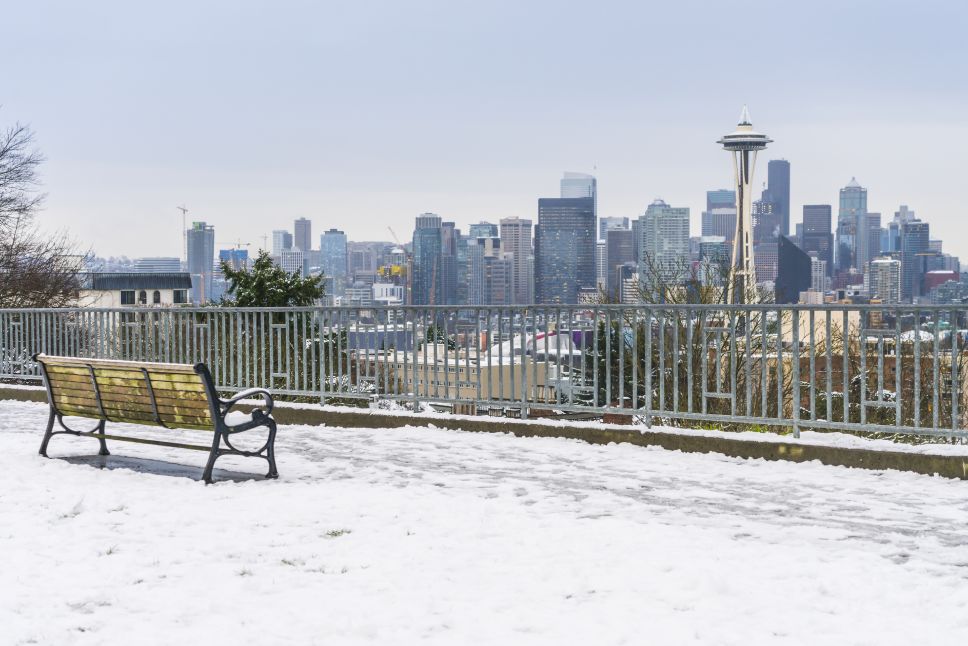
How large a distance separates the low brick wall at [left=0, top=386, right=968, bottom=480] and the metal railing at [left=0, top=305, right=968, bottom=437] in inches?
9.8

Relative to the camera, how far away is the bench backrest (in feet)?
30.7

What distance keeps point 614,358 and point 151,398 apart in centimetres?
605

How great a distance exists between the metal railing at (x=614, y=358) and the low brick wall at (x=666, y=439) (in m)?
0.25

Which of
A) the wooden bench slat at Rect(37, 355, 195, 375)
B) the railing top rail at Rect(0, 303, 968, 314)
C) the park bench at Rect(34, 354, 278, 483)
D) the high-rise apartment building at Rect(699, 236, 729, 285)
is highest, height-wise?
the high-rise apartment building at Rect(699, 236, 729, 285)

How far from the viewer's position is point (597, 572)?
626cm

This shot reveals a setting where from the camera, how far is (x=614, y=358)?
14.0m

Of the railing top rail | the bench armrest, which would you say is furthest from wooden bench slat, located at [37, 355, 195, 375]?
the railing top rail

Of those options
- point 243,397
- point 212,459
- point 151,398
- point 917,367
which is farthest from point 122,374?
point 917,367

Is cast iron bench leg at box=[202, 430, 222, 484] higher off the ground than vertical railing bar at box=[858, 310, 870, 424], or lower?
lower

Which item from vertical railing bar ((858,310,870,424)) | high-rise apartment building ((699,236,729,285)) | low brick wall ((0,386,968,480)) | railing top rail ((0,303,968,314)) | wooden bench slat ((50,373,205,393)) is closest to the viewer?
wooden bench slat ((50,373,205,393))

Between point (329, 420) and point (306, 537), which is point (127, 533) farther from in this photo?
point (329, 420)

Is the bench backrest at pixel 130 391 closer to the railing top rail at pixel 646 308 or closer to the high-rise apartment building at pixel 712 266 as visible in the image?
the railing top rail at pixel 646 308

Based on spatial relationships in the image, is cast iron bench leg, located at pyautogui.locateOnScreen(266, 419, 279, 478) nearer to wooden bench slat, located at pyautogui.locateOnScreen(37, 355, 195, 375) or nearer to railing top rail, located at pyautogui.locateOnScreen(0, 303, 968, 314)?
wooden bench slat, located at pyautogui.locateOnScreen(37, 355, 195, 375)

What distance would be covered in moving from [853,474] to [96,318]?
11847 mm
